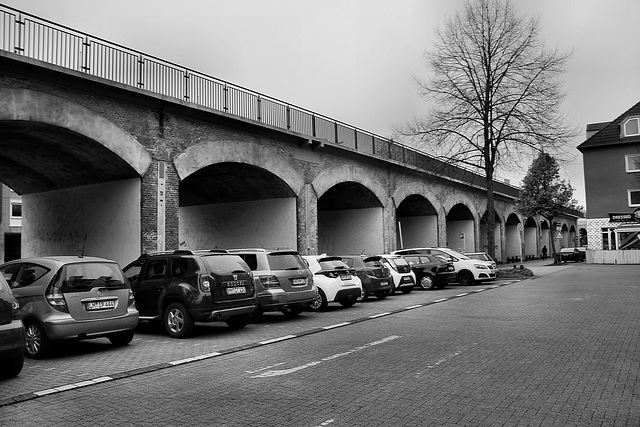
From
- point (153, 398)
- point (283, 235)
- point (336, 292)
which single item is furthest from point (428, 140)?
point (153, 398)

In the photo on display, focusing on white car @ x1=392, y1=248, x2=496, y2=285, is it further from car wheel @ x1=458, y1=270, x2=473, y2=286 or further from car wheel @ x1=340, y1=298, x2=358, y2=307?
car wheel @ x1=340, y1=298, x2=358, y2=307

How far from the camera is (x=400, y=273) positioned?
63.7 ft

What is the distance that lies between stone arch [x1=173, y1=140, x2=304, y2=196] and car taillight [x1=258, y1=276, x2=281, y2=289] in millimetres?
6931

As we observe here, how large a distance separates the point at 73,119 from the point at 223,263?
22.7ft

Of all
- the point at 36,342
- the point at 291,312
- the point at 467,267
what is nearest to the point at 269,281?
the point at 291,312

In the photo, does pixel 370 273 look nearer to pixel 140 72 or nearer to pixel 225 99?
pixel 225 99

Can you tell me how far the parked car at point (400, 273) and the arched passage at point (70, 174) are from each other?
330 inches

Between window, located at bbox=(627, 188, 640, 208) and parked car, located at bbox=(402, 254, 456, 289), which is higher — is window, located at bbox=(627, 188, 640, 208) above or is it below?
above

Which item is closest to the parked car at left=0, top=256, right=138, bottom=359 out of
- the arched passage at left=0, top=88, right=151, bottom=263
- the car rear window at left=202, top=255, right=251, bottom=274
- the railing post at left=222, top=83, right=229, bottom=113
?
the car rear window at left=202, top=255, right=251, bottom=274

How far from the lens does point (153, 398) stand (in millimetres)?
5973

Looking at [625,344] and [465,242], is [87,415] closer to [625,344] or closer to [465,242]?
[625,344]

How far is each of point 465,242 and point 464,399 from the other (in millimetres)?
38960

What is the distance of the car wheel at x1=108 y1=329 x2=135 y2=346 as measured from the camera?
9562mm

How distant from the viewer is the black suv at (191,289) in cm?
1017
